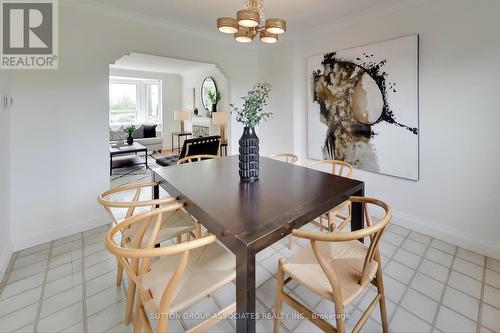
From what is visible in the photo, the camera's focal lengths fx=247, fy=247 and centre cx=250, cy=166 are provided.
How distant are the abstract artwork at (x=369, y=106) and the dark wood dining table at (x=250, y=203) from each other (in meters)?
1.34

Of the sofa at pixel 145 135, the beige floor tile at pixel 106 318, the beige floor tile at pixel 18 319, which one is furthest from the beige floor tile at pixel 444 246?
the sofa at pixel 145 135

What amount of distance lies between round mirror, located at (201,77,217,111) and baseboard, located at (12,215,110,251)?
15.1ft

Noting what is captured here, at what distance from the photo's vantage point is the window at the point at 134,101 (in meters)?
7.47

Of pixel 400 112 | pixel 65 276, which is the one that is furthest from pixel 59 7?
pixel 400 112

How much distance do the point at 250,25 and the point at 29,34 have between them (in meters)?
2.19

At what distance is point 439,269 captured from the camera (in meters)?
1.99

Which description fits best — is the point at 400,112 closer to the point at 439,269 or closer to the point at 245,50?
the point at 439,269

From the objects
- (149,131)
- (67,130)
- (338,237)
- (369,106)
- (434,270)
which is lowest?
(434,270)

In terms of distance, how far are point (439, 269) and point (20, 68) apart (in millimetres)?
3993

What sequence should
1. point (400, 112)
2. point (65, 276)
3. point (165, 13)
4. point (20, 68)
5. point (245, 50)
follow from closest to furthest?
point (65, 276)
point (20, 68)
point (400, 112)
point (165, 13)
point (245, 50)

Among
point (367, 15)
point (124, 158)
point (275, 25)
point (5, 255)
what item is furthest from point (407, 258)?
point (124, 158)

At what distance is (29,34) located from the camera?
2.30 meters

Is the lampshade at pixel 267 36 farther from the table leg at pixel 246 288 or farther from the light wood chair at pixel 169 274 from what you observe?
the table leg at pixel 246 288

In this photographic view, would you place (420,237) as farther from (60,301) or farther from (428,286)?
(60,301)
